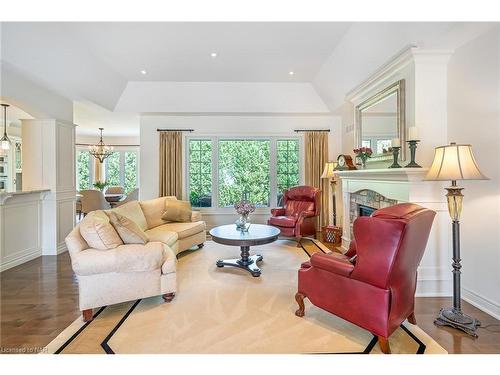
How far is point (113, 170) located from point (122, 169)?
1.09ft

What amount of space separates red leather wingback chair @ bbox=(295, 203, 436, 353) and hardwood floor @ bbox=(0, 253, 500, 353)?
1.48 ft

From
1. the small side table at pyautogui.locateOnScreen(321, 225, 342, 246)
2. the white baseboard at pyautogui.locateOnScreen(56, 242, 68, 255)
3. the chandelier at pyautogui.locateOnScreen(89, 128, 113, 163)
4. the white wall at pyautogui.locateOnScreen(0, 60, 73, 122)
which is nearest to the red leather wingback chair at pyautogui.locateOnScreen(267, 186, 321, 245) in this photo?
the small side table at pyautogui.locateOnScreen(321, 225, 342, 246)

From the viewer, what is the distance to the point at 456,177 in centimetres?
232

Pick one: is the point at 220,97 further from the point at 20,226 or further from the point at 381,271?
the point at 381,271

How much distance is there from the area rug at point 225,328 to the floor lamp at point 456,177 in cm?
38

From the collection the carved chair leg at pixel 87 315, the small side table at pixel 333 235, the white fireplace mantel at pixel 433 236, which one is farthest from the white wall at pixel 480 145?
the carved chair leg at pixel 87 315

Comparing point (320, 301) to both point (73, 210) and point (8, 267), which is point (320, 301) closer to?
point (8, 267)

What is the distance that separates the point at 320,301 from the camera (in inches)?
94.4

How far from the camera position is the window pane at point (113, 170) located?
398 inches

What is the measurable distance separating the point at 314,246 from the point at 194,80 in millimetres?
4153

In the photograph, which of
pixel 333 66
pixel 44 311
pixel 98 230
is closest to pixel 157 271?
pixel 98 230

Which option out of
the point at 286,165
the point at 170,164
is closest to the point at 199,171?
the point at 170,164

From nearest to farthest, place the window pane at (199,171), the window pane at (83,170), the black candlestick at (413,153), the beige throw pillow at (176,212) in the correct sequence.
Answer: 1. the black candlestick at (413,153)
2. the beige throw pillow at (176,212)
3. the window pane at (199,171)
4. the window pane at (83,170)

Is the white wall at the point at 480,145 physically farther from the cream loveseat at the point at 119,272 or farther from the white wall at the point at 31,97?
the white wall at the point at 31,97
